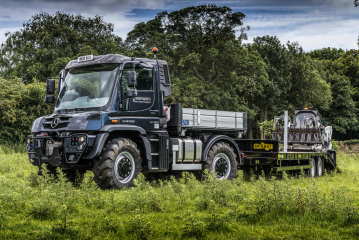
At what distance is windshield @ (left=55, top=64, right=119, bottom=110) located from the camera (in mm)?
10406

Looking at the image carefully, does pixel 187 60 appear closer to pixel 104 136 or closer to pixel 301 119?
pixel 301 119

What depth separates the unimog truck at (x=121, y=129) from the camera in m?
9.74

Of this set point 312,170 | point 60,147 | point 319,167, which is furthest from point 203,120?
point 319,167

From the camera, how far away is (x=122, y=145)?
32.9ft

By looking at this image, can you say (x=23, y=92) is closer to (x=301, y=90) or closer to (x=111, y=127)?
(x=111, y=127)

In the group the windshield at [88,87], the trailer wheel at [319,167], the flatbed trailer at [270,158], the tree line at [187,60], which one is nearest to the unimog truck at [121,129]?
the windshield at [88,87]

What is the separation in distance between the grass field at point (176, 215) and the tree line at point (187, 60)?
958 inches

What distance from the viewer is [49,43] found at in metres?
44.1

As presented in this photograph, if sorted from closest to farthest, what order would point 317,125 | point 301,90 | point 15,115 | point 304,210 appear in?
point 304,210, point 317,125, point 15,115, point 301,90

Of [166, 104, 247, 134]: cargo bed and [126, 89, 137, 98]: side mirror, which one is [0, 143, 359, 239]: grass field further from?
[166, 104, 247, 134]: cargo bed

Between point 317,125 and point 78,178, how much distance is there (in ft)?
43.0

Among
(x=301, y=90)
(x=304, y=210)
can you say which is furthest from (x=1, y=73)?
(x=304, y=210)

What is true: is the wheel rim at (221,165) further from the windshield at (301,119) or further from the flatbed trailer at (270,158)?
the windshield at (301,119)

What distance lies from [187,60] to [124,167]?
27.1 metres
